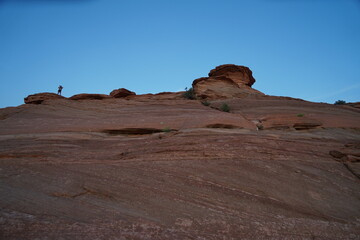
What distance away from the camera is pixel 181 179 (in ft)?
21.5

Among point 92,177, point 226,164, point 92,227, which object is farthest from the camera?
point 226,164

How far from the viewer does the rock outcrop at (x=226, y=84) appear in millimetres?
20484

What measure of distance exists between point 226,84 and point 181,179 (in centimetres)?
1770

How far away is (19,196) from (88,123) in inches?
261

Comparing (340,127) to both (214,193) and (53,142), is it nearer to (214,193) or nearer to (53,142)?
(214,193)

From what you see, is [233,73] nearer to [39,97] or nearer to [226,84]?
[226,84]

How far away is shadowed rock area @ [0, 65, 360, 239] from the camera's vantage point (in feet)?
16.0

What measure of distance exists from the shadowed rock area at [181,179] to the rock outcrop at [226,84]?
8784mm

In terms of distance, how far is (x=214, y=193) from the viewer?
6078 mm

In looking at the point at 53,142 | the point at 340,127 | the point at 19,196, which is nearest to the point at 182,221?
the point at 19,196

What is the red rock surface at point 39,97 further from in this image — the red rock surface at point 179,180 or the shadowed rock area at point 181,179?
the red rock surface at point 179,180

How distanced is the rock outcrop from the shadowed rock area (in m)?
8.78

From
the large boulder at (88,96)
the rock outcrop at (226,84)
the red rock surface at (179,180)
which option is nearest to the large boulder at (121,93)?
the large boulder at (88,96)

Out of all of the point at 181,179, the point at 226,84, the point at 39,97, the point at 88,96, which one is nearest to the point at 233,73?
the point at 226,84
